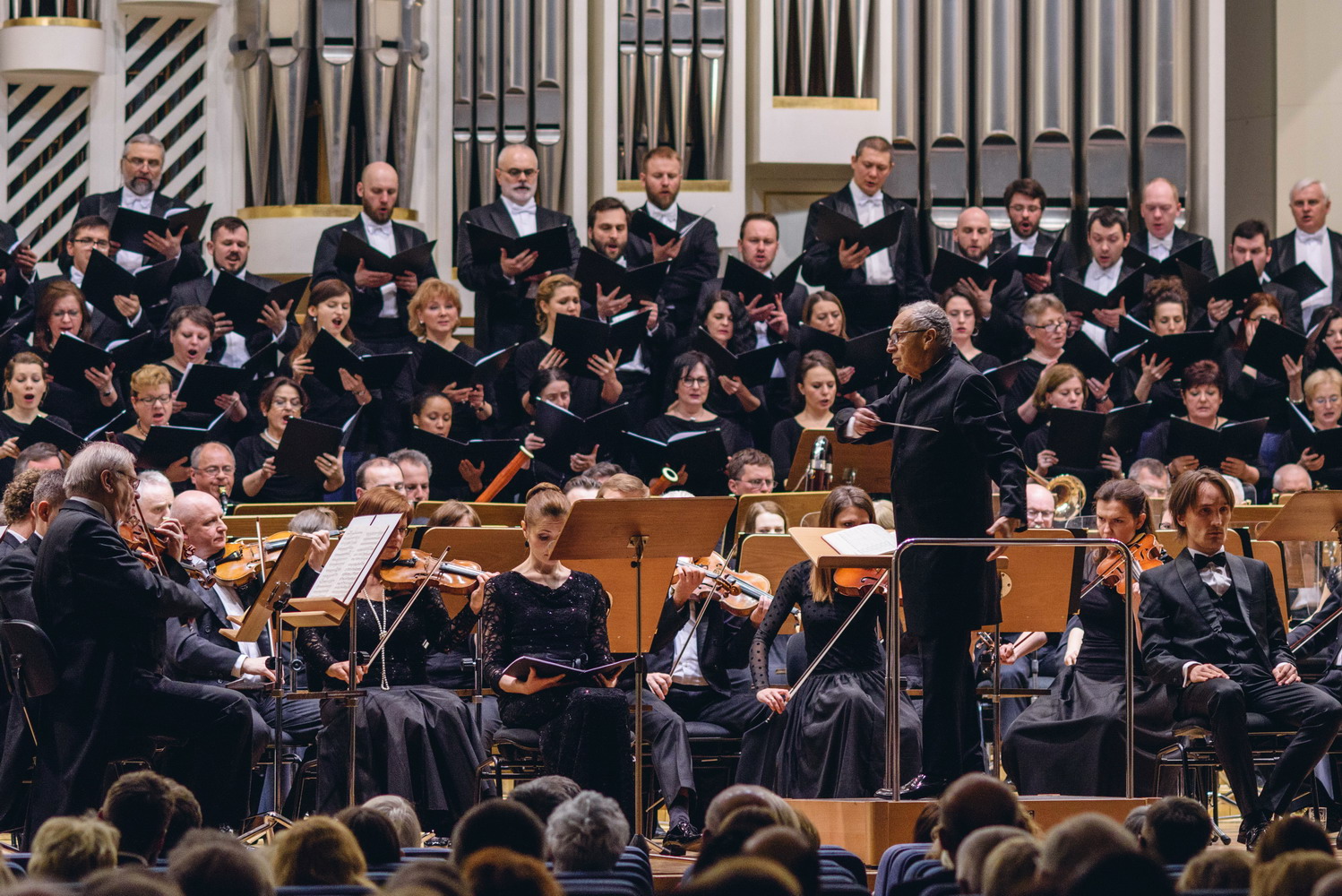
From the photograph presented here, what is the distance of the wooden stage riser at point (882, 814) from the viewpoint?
4.49 m

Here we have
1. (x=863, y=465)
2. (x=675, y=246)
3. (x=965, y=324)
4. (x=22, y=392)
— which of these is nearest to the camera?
(x=863, y=465)

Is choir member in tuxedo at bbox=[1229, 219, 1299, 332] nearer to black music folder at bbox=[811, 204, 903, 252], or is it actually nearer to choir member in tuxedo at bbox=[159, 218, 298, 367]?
black music folder at bbox=[811, 204, 903, 252]

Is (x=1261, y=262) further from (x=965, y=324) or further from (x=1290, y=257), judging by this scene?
(x=965, y=324)

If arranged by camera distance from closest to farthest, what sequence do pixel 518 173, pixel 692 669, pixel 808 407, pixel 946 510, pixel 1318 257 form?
1. pixel 946 510
2. pixel 692 669
3. pixel 808 407
4. pixel 518 173
5. pixel 1318 257

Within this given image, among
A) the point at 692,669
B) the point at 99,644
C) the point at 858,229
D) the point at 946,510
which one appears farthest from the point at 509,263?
the point at 946,510

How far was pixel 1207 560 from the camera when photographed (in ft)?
17.6

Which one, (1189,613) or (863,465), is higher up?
(863,465)

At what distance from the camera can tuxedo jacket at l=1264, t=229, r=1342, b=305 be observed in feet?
28.1

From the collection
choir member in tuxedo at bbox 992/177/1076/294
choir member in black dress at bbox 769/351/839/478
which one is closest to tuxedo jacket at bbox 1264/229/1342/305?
choir member in tuxedo at bbox 992/177/1076/294

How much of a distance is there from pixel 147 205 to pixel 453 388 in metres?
1.90

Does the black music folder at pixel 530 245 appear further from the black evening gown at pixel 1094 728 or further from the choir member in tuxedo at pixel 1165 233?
the black evening gown at pixel 1094 728

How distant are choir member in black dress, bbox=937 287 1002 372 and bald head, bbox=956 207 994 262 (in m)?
0.31

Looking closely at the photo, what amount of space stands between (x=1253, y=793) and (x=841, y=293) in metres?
3.53

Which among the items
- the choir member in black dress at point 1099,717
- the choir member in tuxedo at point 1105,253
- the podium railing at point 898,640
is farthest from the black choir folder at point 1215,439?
the podium railing at point 898,640
